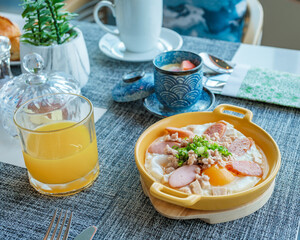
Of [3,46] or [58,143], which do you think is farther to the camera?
[3,46]

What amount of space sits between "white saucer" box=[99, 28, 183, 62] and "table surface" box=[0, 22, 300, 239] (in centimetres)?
32

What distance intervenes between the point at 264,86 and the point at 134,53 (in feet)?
1.76

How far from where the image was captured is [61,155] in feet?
2.63

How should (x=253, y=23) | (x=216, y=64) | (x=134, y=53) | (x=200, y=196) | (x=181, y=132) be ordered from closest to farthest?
(x=200, y=196)
(x=181, y=132)
(x=216, y=64)
(x=134, y=53)
(x=253, y=23)

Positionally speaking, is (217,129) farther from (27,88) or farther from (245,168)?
(27,88)

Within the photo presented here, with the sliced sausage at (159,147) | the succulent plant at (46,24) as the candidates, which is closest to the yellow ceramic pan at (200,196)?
the sliced sausage at (159,147)

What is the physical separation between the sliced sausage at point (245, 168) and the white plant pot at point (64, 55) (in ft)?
2.11

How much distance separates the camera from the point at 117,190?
0.86 meters

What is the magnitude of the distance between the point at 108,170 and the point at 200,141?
0.25 meters

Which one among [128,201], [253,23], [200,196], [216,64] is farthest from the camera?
[253,23]

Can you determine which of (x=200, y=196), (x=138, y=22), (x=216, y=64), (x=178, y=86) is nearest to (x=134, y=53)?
(x=138, y=22)

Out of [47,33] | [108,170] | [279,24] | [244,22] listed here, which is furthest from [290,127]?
[279,24]

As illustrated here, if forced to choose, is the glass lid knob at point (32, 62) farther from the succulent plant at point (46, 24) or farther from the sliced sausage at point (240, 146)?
the sliced sausage at point (240, 146)

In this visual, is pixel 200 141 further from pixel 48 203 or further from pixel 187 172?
pixel 48 203
